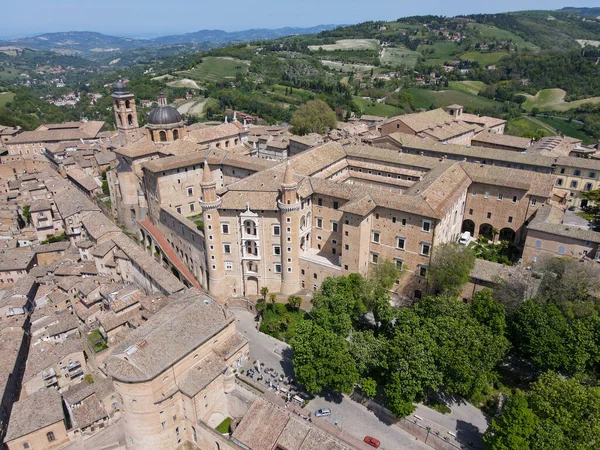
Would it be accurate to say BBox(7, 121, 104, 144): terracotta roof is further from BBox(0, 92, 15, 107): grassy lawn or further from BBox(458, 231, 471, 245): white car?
BBox(458, 231, 471, 245): white car

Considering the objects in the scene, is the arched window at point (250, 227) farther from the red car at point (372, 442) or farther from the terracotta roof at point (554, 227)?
the terracotta roof at point (554, 227)

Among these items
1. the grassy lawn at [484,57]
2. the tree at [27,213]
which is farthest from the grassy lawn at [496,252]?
the grassy lawn at [484,57]

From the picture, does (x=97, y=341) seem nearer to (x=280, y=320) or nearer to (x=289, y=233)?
(x=280, y=320)

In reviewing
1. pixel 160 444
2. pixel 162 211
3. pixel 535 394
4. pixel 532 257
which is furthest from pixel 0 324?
pixel 532 257

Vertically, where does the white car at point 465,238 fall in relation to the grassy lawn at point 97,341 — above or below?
above

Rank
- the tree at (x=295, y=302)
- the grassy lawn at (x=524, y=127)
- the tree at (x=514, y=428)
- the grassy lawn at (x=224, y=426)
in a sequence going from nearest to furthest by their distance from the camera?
the tree at (x=514, y=428)
the grassy lawn at (x=224, y=426)
the tree at (x=295, y=302)
the grassy lawn at (x=524, y=127)

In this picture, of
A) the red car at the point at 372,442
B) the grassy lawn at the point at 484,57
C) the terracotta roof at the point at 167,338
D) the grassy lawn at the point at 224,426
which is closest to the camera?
the terracotta roof at the point at 167,338
